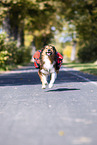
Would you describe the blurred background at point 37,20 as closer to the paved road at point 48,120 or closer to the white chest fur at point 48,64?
the white chest fur at point 48,64

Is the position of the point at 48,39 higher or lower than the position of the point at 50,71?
lower

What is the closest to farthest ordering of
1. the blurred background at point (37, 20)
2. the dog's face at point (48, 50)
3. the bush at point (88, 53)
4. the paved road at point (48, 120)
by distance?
the paved road at point (48, 120), the dog's face at point (48, 50), the blurred background at point (37, 20), the bush at point (88, 53)

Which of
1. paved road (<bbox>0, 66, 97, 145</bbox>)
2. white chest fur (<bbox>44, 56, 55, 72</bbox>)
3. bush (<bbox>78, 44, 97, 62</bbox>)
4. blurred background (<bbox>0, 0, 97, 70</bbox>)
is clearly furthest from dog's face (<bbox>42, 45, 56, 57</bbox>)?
bush (<bbox>78, 44, 97, 62</bbox>)

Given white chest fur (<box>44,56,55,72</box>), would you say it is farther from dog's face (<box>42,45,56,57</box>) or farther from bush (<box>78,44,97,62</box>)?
bush (<box>78,44,97,62</box>)

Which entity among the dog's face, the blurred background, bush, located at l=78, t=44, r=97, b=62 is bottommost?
bush, located at l=78, t=44, r=97, b=62

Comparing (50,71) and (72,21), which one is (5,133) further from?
(72,21)

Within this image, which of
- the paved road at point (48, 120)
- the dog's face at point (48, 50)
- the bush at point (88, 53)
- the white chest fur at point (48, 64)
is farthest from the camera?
the bush at point (88, 53)

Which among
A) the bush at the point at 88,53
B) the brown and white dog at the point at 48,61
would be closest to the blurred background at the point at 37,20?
the bush at the point at 88,53

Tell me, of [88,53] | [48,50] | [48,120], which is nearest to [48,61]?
[48,50]

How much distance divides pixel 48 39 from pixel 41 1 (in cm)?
4173

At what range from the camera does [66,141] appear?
4703mm

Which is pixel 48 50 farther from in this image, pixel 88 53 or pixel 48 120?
pixel 88 53

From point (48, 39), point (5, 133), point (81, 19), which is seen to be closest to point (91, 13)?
point (81, 19)

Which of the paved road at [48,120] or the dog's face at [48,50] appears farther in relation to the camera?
the dog's face at [48,50]
